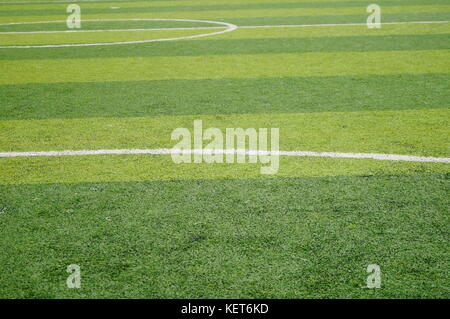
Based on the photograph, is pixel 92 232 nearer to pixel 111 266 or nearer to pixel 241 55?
pixel 111 266

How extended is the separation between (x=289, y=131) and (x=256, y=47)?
5.08m

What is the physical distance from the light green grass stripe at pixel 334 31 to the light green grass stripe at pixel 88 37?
3.02ft

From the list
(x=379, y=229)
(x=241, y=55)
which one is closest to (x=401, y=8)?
(x=241, y=55)

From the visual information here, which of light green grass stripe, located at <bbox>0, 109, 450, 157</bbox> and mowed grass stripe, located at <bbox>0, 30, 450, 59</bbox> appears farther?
mowed grass stripe, located at <bbox>0, 30, 450, 59</bbox>

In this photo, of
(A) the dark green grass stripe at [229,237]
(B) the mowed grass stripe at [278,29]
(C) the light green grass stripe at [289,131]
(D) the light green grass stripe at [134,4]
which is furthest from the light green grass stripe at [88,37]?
(A) the dark green grass stripe at [229,237]

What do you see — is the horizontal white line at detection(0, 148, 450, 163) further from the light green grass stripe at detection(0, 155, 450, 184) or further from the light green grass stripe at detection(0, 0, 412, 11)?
the light green grass stripe at detection(0, 0, 412, 11)

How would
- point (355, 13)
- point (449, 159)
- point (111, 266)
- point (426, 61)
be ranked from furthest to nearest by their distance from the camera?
point (355, 13), point (426, 61), point (449, 159), point (111, 266)

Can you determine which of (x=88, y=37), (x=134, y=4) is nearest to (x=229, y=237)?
(x=88, y=37)

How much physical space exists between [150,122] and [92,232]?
7.91 feet

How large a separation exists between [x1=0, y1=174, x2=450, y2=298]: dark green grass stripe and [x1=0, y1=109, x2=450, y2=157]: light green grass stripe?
791 mm

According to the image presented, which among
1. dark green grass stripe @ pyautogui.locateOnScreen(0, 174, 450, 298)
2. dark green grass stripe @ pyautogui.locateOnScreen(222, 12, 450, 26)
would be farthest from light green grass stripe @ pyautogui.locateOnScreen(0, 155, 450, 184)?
dark green grass stripe @ pyautogui.locateOnScreen(222, 12, 450, 26)

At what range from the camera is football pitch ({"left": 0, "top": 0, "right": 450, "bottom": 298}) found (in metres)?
3.07

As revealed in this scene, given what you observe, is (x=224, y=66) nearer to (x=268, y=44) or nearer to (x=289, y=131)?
(x=268, y=44)

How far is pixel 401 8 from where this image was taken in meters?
15.0
